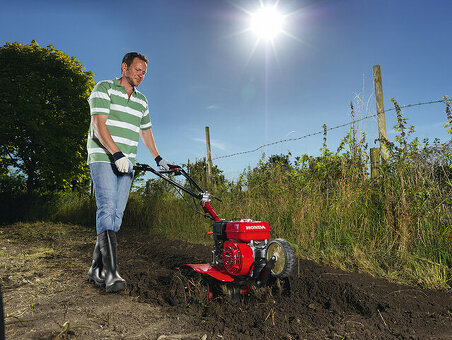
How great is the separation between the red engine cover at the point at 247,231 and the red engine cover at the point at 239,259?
0.08m

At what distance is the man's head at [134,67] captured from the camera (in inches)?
146

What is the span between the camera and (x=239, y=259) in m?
3.23

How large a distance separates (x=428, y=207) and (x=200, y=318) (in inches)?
125

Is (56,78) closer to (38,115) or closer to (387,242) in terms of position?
(38,115)

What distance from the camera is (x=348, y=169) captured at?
5.52 meters

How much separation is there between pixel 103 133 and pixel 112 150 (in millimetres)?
211

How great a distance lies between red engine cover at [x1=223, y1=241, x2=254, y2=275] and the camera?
3.22 meters

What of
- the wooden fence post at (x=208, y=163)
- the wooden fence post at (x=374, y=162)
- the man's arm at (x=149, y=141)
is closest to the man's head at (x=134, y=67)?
the man's arm at (x=149, y=141)

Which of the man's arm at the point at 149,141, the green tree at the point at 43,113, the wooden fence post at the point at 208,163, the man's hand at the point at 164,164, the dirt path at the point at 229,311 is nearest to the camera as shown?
the dirt path at the point at 229,311

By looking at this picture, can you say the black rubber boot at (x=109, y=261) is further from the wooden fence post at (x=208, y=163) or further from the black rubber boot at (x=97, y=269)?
the wooden fence post at (x=208, y=163)

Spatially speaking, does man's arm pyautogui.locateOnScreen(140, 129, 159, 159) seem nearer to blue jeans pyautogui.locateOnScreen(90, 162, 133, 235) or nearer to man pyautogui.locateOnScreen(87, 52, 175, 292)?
man pyautogui.locateOnScreen(87, 52, 175, 292)

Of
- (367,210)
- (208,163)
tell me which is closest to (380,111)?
(367,210)

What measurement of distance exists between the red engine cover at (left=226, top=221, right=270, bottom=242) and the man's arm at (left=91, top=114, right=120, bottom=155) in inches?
53.5

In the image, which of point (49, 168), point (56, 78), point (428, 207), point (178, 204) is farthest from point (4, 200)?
point (428, 207)
